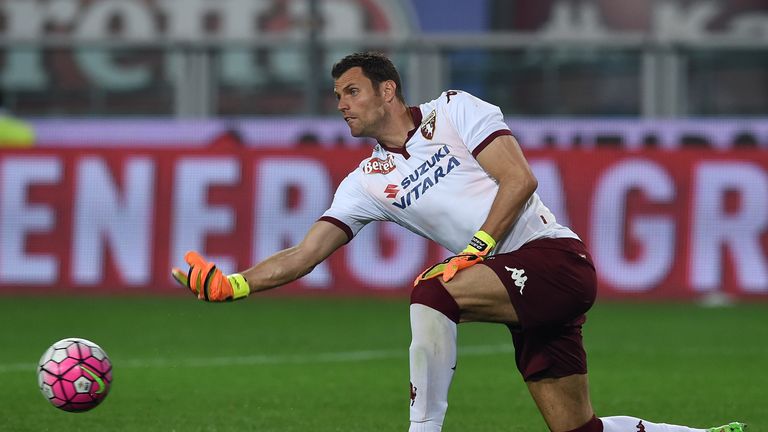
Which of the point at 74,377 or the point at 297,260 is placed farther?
the point at 74,377

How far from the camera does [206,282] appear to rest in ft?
22.0

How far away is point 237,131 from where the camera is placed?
1809cm

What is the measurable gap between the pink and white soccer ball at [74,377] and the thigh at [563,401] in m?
2.20

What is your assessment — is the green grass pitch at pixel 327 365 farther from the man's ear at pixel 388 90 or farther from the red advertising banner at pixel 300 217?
the man's ear at pixel 388 90

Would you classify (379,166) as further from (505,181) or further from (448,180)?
(505,181)

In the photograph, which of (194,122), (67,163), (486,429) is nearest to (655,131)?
(194,122)

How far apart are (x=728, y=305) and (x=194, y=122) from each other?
Answer: 6.58m

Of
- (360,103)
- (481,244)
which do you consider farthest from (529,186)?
(360,103)

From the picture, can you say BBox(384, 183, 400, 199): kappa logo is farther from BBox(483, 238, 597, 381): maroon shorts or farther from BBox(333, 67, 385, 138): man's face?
BBox(483, 238, 597, 381): maroon shorts

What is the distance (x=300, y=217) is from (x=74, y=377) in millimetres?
9662

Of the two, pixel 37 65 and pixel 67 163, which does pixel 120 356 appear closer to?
pixel 67 163

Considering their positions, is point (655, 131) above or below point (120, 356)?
above

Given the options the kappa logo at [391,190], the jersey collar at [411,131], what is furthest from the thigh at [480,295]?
the jersey collar at [411,131]

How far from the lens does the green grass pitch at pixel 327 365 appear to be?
8914 millimetres
